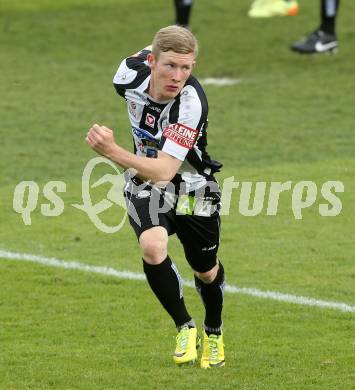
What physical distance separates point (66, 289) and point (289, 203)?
3151mm

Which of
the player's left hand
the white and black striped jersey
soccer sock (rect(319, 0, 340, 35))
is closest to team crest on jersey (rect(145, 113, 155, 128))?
the white and black striped jersey

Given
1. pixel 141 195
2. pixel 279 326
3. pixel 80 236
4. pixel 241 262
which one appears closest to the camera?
pixel 141 195

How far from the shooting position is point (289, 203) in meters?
11.8

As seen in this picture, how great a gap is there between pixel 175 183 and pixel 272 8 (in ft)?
47.8

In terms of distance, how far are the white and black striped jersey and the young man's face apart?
0.35 feet

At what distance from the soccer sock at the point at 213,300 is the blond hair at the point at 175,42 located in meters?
1.48

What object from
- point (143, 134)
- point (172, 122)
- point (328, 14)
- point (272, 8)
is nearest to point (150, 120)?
point (143, 134)

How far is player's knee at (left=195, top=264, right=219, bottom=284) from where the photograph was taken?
25.2 feet

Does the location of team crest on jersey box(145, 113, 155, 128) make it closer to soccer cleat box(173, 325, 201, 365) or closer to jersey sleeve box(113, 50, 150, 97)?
jersey sleeve box(113, 50, 150, 97)

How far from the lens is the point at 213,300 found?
25.4 feet

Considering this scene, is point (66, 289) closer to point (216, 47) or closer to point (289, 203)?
point (289, 203)

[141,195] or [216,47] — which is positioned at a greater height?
[141,195]

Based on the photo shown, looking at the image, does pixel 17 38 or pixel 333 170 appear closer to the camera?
pixel 333 170

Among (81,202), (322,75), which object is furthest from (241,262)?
(322,75)
